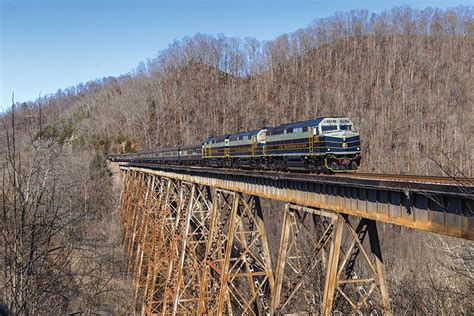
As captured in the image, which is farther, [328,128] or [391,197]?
[328,128]

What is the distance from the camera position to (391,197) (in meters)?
8.16

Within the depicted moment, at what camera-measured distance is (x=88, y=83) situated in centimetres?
17975

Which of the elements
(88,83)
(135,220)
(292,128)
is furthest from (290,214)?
(88,83)

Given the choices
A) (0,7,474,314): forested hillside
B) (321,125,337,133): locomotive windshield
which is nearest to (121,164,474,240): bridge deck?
(321,125,337,133): locomotive windshield

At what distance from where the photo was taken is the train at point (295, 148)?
1417 centimetres

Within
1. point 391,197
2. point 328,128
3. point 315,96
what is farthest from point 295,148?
point 315,96

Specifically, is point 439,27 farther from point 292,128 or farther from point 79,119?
point 292,128

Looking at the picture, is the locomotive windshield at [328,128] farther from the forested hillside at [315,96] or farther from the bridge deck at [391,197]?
the forested hillside at [315,96]

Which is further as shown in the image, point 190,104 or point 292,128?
point 190,104

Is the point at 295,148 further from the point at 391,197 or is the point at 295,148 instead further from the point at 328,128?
the point at 391,197

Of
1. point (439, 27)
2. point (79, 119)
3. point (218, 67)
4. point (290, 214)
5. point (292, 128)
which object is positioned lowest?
point (290, 214)

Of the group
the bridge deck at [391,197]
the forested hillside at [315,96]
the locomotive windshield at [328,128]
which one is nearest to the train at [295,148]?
the locomotive windshield at [328,128]

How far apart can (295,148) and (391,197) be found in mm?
7954

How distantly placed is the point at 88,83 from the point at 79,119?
95712mm
